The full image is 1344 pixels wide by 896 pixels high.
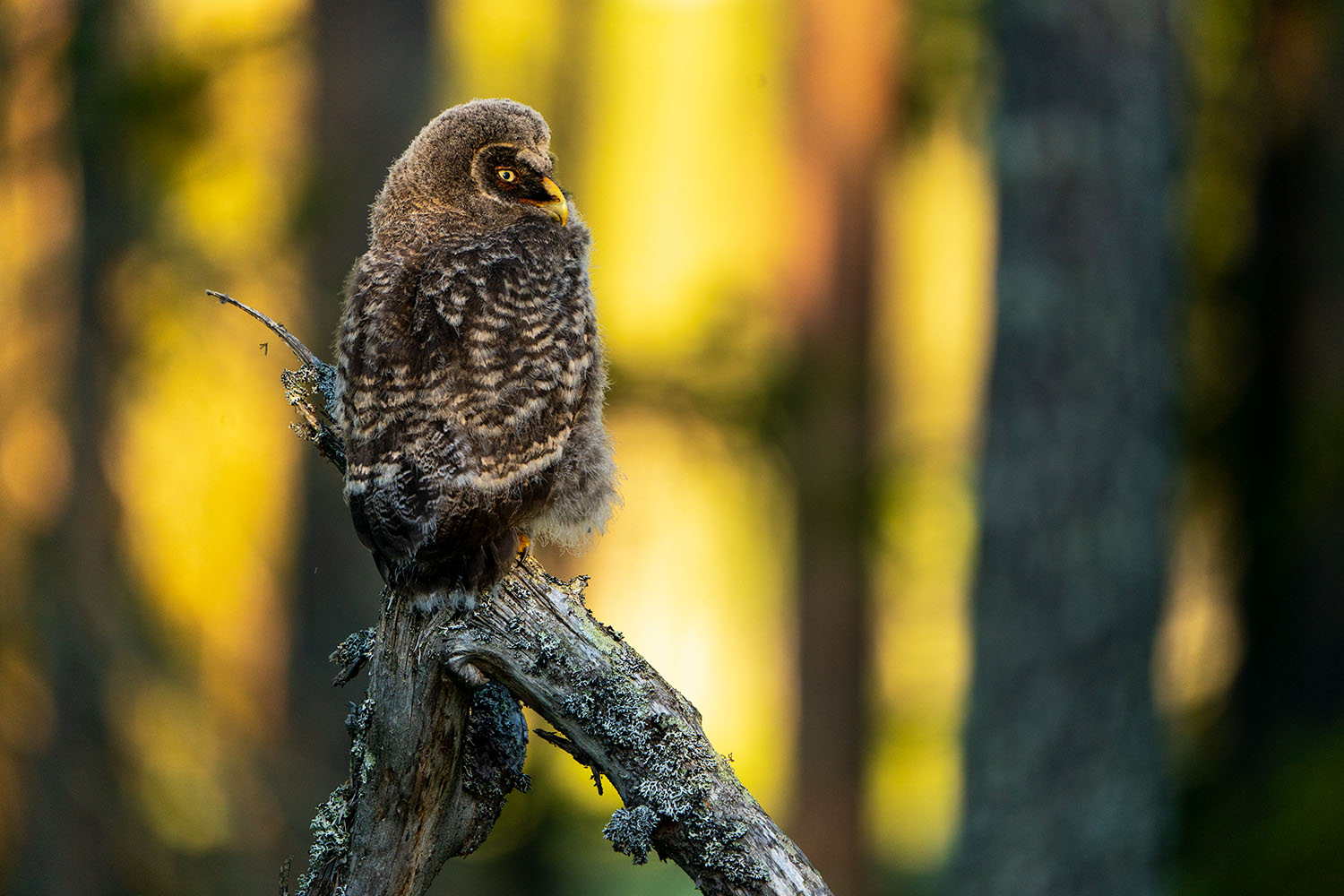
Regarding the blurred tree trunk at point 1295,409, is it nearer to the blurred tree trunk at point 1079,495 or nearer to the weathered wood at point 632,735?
the blurred tree trunk at point 1079,495

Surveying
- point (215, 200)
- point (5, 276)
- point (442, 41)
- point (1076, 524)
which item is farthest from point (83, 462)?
point (1076, 524)

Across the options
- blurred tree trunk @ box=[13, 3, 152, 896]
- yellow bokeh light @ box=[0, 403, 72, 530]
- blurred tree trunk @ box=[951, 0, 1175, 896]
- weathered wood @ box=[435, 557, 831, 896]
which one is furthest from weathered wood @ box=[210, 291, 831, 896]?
yellow bokeh light @ box=[0, 403, 72, 530]

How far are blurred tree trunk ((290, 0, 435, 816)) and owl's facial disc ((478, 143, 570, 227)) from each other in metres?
3.71

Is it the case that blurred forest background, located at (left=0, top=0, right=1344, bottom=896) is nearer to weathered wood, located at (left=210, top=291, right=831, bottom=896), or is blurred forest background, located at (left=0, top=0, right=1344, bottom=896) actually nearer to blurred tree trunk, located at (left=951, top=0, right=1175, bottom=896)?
blurred tree trunk, located at (left=951, top=0, right=1175, bottom=896)

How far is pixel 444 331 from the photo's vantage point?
8.60 ft

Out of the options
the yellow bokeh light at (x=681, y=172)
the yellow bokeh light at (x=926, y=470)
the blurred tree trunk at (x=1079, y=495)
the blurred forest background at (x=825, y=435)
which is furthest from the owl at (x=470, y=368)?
the yellow bokeh light at (x=926, y=470)

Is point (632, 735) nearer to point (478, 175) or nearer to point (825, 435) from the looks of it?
point (478, 175)

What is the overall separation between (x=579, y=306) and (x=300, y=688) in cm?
505

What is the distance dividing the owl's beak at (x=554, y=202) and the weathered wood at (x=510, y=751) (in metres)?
1.03

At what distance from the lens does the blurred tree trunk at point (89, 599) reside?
22.3ft

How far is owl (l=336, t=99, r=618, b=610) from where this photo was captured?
2.49 m

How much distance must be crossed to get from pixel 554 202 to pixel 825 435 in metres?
4.74

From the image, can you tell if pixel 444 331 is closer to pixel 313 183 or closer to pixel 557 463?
pixel 557 463

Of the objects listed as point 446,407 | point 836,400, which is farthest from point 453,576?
point 836,400
